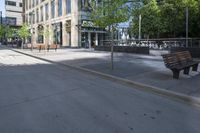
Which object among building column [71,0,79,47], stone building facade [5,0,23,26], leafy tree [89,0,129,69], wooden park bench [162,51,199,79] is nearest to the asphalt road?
wooden park bench [162,51,199,79]

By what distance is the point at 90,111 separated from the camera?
6.74 m

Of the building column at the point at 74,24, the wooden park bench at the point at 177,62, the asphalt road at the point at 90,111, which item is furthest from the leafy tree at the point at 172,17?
the asphalt road at the point at 90,111

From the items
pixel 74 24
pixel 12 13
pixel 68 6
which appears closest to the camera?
pixel 74 24

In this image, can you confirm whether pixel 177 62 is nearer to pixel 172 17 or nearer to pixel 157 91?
pixel 157 91

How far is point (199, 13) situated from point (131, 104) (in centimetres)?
3326

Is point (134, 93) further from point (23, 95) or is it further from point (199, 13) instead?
point (199, 13)

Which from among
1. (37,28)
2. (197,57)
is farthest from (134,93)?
(37,28)

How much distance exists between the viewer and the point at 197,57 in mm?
18422

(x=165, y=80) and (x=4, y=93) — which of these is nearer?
(x=4, y=93)

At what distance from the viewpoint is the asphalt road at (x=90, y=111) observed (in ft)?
18.2

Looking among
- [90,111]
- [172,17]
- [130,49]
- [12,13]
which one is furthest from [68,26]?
[12,13]

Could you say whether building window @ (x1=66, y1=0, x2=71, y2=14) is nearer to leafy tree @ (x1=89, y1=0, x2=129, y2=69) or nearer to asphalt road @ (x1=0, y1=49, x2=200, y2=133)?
leafy tree @ (x1=89, y1=0, x2=129, y2=69)

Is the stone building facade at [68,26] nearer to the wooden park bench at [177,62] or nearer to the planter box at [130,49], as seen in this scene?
the planter box at [130,49]

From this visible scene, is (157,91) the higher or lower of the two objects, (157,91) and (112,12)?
the lower
